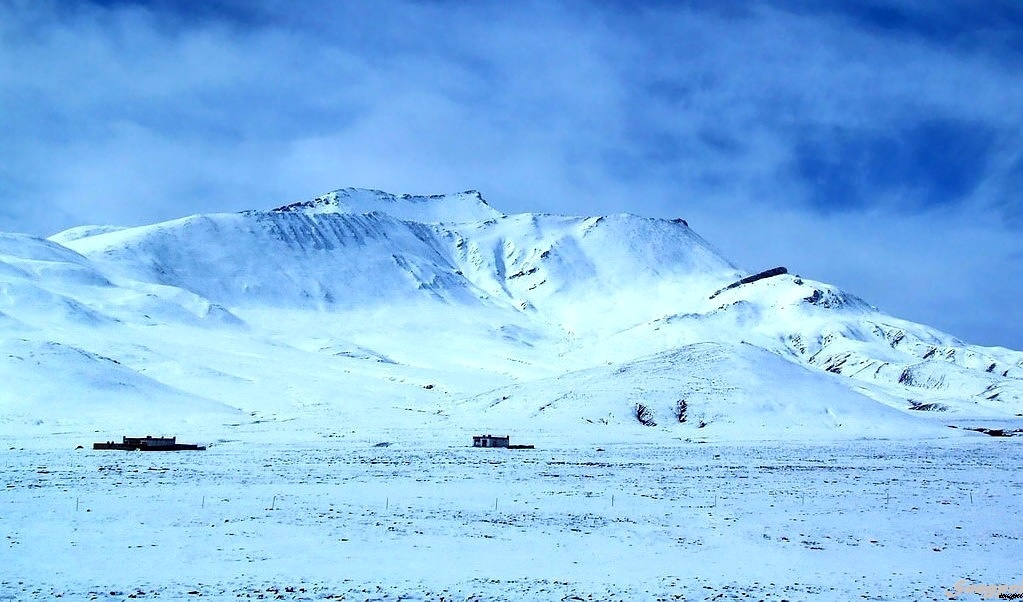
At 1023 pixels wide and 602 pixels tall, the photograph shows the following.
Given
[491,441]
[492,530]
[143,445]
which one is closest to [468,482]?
[492,530]

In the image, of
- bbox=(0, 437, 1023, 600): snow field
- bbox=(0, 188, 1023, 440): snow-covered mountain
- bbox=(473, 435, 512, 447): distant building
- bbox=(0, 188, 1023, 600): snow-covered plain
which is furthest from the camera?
bbox=(0, 188, 1023, 440): snow-covered mountain

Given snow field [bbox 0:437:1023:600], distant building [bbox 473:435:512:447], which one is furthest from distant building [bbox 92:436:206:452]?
distant building [bbox 473:435:512:447]

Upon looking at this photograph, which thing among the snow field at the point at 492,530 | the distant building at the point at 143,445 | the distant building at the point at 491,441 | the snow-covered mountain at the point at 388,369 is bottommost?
the snow field at the point at 492,530

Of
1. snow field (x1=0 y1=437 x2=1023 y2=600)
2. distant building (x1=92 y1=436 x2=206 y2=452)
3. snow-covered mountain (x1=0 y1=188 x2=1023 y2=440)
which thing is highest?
snow-covered mountain (x1=0 y1=188 x2=1023 y2=440)

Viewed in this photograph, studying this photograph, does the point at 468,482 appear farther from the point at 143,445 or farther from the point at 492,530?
the point at 143,445

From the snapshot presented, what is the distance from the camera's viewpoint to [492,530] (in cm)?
2195

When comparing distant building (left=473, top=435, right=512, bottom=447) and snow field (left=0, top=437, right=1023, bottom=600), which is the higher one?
distant building (left=473, top=435, right=512, bottom=447)

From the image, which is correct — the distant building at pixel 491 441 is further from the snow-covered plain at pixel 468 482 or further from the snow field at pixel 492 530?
the snow field at pixel 492 530

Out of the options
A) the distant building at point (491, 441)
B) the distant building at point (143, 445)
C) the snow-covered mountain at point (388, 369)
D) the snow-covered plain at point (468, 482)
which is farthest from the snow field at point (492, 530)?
the snow-covered mountain at point (388, 369)

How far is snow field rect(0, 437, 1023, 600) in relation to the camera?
15898mm

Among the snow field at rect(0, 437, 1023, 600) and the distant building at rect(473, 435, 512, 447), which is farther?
the distant building at rect(473, 435, 512, 447)

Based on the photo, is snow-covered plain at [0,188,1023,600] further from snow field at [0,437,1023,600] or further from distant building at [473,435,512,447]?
distant building at [473,435,512,447]

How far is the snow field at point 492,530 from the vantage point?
52.2ft

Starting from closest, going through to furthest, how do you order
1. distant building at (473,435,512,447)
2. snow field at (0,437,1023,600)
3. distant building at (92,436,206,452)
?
1. snow field at (0,437,1023,600)
2. distant building at (92,436,206,452)
3. distant building at (473,435,512,447)
